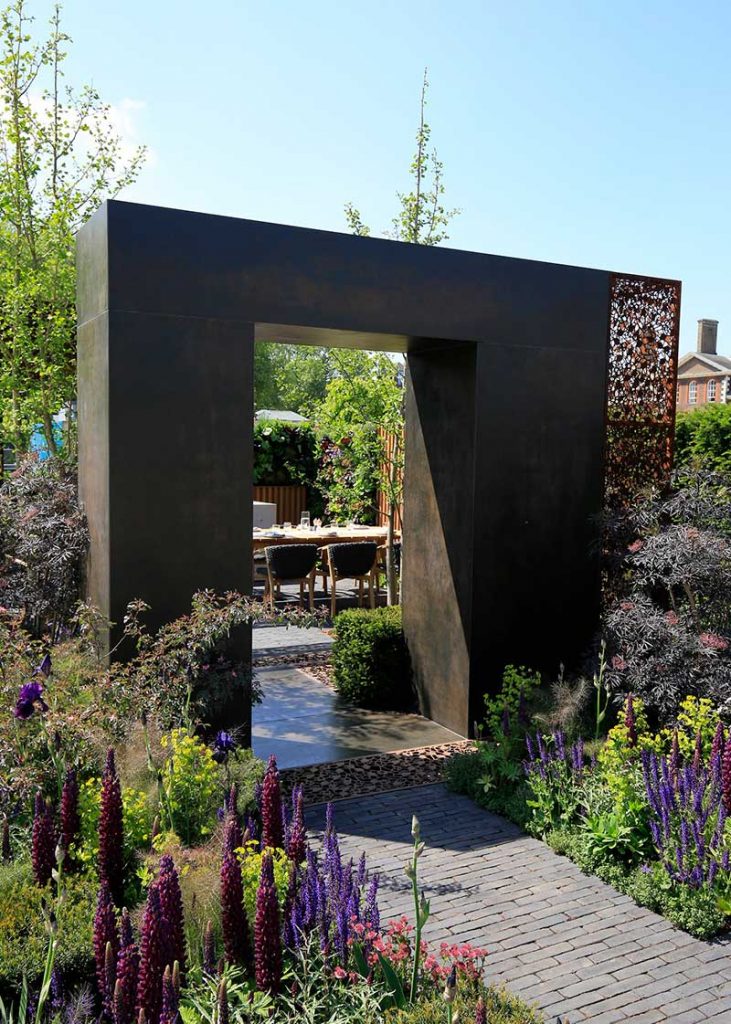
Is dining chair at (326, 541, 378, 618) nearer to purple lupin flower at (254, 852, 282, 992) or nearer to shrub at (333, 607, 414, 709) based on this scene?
shrub at (333, 607, 414, 709)

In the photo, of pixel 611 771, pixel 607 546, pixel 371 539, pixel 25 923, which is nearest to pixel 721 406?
pixel 371 539

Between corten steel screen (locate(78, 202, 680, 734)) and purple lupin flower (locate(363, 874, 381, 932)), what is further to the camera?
corten steel screen (locate(78, 202, 680, 734))

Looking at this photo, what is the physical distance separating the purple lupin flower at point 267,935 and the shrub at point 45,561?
358cm

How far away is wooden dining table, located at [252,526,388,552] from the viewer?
11.4 metres

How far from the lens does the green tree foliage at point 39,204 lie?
914cm

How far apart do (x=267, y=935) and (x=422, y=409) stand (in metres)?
5.21

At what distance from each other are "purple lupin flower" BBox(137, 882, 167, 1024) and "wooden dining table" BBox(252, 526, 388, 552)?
8.79 metres

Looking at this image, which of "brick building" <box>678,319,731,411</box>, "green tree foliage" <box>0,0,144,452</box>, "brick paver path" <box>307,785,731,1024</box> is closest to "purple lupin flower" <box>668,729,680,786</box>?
"brick paver path" <box>307,785,731,1024</box>

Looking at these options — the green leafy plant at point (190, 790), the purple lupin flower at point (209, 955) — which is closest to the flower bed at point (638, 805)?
the green leafy plant at point (190, 790)

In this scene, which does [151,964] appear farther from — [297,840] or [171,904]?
[297,840]

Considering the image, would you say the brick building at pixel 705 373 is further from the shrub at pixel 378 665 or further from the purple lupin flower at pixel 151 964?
the purple lupin flower at pixel 151 964

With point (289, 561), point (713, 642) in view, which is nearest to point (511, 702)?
point (713, 642)

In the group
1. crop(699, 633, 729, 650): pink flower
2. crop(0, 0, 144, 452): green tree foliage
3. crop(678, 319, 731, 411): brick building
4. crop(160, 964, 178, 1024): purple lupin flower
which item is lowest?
crop(160, 964, 178, 1024): purple lupin flower

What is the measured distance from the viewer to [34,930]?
9.62 ft
